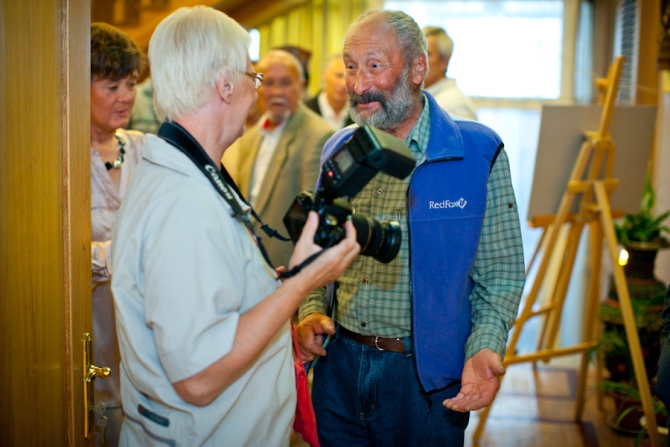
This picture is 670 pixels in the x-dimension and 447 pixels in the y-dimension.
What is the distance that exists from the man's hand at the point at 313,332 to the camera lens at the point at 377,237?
1.28 feet

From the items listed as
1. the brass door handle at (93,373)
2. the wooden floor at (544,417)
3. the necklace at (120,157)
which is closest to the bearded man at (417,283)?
the brass door handle at (93,373)

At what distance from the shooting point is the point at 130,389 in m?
1.17

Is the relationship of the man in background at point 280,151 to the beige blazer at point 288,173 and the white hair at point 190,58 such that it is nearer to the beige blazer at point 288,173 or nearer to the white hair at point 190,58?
the beige blazer at point 288,173

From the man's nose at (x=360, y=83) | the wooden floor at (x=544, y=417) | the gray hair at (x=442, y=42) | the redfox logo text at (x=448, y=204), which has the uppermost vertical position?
the gray hair at (x=442, y=42)

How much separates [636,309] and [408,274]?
1959 mm

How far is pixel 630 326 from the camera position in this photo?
267 centimetres

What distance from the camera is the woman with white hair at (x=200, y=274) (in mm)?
1014

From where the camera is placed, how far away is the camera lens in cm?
119

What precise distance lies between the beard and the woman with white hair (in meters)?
0.50

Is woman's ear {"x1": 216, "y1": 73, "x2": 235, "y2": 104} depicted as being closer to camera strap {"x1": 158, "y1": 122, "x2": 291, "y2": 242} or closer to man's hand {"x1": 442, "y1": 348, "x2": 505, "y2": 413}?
camera strap {"x1": 158, "y1": 122, "x2": 291, "y2": 242}

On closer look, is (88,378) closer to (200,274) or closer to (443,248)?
(200,274)

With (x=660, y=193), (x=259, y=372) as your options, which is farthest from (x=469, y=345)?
(x=660, y=193)

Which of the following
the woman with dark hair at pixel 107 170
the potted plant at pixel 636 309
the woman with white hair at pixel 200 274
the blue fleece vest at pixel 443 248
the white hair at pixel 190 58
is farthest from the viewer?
the potted plant at pixel 636 309

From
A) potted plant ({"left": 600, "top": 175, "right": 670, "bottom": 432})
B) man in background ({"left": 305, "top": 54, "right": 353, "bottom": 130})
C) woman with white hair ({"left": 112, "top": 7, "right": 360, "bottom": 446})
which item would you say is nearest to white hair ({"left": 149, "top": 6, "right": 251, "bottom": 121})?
woman with white hair ({"left": 112, "top": 7, "right": 360, "bottom": 446})
